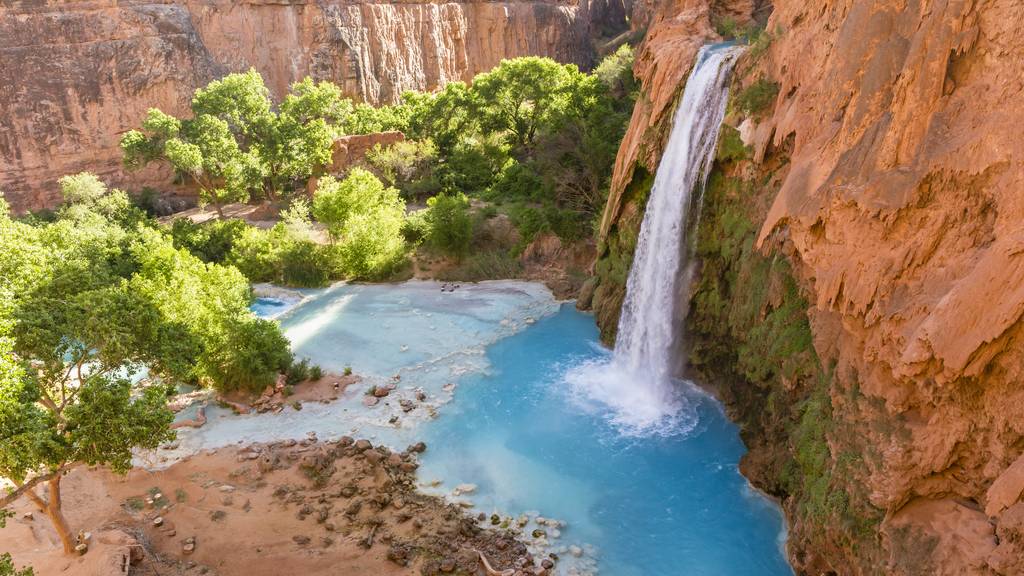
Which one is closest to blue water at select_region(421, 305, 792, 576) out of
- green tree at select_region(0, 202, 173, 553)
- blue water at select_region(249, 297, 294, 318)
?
green tree at select_region(0, 202, 173, 553)

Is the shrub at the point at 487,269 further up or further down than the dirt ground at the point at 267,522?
further up

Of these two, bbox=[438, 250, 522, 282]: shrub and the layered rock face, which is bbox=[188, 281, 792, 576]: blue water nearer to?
bbox=[438, 250, 522, 282]: shrub

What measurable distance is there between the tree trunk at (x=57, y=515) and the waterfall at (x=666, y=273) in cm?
1159

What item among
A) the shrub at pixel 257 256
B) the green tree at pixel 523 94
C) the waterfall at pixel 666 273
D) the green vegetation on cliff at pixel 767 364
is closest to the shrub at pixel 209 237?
the shrub at pixel 257 256

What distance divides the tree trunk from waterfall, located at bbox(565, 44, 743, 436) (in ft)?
38.0

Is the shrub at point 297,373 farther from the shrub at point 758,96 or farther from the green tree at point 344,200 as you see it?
the shrub at point 758,96

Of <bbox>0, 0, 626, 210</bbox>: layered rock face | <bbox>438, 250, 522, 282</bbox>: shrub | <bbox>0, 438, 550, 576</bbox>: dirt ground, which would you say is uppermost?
<bbox>0, 0, 626, 210</bbox>: layered rock face

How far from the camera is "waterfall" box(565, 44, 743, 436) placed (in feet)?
54.5

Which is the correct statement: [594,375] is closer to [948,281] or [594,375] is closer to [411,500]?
[411,500]

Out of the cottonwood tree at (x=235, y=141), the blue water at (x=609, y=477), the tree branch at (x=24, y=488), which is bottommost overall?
the blue water at (x=609, y=477)

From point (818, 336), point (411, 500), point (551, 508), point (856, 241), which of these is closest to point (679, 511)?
point (551, 508)

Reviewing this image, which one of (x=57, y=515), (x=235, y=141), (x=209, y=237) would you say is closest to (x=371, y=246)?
(x=209, y=237)

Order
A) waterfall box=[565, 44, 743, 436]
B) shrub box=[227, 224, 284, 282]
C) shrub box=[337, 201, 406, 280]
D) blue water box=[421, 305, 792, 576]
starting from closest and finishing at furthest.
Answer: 1. blue water box=[421, 305, 792, 576]
2. waterfall box=[565, 44, 743, 436]
3. shrub box=[337, 201, 406, 280]
4. shrub box=[227, 224, 284, 282]

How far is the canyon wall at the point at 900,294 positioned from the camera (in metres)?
7.23
